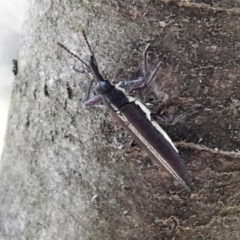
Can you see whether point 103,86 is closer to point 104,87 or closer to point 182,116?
point 104,87

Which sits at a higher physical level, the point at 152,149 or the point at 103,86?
the point at 103,86

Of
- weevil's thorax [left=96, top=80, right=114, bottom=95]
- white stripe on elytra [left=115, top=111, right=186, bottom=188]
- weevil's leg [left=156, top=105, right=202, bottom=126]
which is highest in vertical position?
weevil's thorax [left=96, top=80, right=114, bottom=95]

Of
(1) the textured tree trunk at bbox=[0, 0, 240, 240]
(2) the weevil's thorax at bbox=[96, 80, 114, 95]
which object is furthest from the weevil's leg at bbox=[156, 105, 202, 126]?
(2) the weevil's thorax at bbox=[96, 80, 114, 95]

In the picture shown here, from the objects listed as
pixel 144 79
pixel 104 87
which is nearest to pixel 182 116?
pixel 144 79

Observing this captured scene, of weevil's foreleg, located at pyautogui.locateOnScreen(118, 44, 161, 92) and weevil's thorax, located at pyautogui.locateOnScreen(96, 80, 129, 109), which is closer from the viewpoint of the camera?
weevil's foreleg, located at pyautogui.locateOnScreen(118, 44, 161, 92)

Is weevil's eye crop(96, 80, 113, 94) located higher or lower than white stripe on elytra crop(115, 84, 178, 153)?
higher

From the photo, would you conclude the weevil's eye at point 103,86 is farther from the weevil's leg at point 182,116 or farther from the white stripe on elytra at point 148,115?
the weevil's leg at point 182,116

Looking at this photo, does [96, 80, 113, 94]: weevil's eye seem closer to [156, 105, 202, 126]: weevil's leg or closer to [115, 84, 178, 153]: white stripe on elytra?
[115, 84, 178, 153]: white stripe on elytra

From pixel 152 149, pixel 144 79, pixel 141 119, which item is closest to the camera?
pixel 144 79
